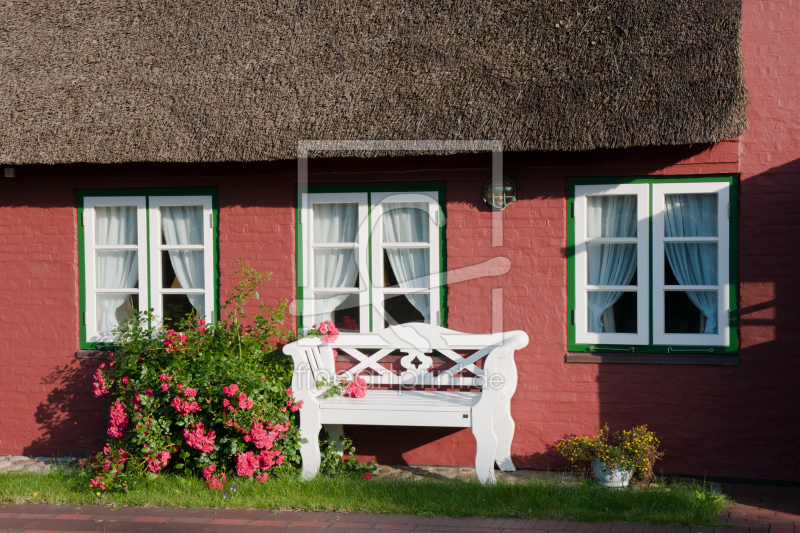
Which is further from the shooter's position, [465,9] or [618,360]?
[465,9]

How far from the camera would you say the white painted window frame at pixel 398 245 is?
649cm

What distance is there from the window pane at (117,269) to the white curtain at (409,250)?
242 centimetres

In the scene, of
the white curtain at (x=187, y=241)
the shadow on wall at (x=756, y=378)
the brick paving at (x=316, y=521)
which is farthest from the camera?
the white curtain at (x=187, y=241)

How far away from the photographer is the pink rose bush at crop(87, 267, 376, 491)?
571cm

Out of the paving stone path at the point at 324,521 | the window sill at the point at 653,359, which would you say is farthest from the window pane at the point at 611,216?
the paving stone path at the point at 324,521

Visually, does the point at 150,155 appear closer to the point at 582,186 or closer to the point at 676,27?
the point at 582,186

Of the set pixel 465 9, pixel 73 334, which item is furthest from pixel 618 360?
pixel 73 334

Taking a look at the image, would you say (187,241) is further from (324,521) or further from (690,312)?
(690,312)

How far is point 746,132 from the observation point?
6.00m

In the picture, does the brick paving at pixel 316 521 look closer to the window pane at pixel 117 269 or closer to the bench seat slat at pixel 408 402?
the bench seat slat at pixel 408 402

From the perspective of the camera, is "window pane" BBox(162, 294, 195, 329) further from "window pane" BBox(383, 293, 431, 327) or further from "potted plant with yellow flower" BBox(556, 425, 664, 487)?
"potted plant with yellow flower" BBox(556, 425, 664, 487)

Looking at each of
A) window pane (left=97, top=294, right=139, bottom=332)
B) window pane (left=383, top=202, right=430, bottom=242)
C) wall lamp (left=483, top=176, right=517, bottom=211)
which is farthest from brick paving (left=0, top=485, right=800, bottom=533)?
wall lamp (left=483, top=176, right=517, bottom=211)

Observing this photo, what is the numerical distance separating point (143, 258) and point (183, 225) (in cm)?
48

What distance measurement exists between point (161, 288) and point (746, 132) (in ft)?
17.1
